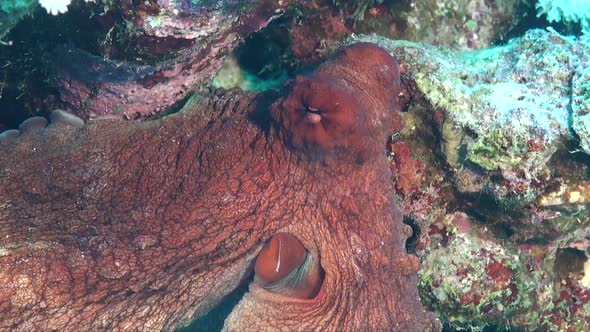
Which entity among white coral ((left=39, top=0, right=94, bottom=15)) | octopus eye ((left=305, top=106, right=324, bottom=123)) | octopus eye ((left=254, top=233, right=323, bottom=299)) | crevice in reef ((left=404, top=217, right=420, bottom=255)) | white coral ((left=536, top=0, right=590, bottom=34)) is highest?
white coral ((left=39, top=0, right=94, bottom=15))

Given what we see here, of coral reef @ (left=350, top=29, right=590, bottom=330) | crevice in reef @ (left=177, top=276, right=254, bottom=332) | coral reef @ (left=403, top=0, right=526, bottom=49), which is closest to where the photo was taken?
crevice in reef @ (left=177, top=276, right=254, bottom=332)

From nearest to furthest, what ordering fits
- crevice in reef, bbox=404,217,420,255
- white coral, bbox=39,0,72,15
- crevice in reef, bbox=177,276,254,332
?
white coral, bbox=39,0,72,15 → crevice in reef, bbox=177,276,254,332 → crevice in reef, bbox=404,217,420,255

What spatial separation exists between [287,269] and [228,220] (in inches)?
22.9

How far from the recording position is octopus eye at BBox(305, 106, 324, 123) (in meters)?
3.10

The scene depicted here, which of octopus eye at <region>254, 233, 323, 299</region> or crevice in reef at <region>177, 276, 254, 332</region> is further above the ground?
octopus eye at <region>254, 233, 323, 299</region>

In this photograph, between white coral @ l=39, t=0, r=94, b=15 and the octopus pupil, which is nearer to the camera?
white coral @ l=39, t=0, r=94, b=15

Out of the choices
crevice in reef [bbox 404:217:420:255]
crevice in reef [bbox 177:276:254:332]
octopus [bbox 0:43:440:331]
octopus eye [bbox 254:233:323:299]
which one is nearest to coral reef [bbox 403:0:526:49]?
octopus [bbox 0:43:440:331]

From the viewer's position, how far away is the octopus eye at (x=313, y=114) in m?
3.10

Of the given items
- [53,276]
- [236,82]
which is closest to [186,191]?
[53,276]

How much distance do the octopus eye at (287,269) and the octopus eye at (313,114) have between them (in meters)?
0.84

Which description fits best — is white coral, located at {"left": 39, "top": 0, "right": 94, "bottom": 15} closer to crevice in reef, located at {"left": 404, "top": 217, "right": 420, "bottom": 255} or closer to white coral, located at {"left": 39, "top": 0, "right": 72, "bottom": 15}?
white coral, located at {"left": 39, "top": 0, "right": 72, "bottom": 15}

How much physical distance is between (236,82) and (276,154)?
6.41 feet

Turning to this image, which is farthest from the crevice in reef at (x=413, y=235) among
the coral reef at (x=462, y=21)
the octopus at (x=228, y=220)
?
the coral reef at (x=462, y=21)

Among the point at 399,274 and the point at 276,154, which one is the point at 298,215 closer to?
the point at 276,154
